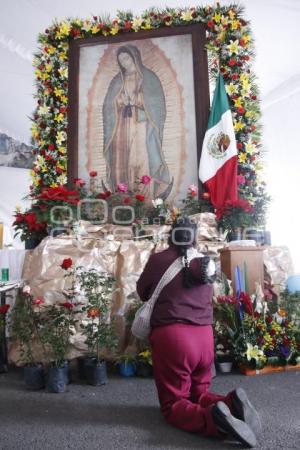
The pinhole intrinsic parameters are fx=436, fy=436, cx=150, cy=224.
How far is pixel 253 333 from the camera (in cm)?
395

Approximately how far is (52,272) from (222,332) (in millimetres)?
1719

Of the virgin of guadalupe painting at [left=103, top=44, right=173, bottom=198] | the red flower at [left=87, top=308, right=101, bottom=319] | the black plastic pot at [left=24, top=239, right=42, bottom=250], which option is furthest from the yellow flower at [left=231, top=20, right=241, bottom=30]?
the red flower at [left=87, top=308, right=101, bottom=319]

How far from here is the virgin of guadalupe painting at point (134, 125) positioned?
5.73 m

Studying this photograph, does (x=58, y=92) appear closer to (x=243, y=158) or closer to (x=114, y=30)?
(x=114, y=30)

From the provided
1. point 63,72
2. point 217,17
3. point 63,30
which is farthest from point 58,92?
point 217,17

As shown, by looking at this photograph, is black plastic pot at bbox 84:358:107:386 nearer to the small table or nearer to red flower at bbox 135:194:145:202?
the small table

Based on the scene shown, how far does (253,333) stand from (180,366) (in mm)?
1573

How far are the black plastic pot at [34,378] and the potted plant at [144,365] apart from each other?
0.84 meters

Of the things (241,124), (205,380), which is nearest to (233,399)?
(205,380)

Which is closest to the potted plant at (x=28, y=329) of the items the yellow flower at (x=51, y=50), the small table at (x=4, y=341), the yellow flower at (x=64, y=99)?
the small table at (x=4, y=341)

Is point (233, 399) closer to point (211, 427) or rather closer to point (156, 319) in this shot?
point (211, 427)

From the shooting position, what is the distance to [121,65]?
6.03 meters

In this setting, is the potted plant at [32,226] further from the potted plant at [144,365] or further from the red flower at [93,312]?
the potted plant at [144,365]

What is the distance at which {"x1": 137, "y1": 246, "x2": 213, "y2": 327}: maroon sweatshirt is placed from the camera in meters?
2.62
